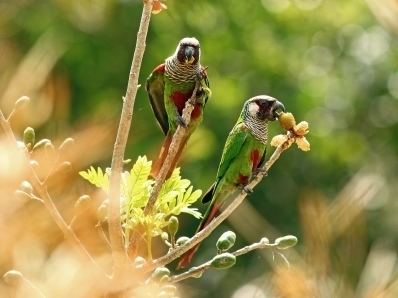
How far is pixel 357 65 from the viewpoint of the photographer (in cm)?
1211

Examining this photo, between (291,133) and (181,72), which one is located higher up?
(291,133)

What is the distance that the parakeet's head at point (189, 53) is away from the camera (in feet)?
8.36

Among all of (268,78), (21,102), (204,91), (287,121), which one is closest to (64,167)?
(21,102)

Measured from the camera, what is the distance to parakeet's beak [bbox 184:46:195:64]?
2543 mm

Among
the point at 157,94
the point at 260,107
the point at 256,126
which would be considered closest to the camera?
the point at 260,107

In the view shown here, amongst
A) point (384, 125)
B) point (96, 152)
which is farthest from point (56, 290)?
point (384, 125)

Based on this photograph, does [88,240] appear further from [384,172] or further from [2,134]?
[384,172]

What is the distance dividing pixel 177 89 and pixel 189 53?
199 millimetres

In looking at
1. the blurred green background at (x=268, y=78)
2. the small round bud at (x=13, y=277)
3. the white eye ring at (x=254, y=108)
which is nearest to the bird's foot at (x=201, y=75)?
the white eye ring at (x=254, y=108)

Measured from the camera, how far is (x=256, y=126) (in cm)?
308

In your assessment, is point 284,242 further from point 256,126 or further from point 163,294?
point 256,126

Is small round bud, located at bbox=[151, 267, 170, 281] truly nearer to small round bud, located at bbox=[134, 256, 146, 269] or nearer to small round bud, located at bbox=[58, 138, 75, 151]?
small round bud, located at bbox=[134, 256, 146, 269]

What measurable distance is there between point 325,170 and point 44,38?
9.59ft

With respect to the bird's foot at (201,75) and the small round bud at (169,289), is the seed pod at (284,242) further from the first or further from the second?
the bird's foot at (201,75)
